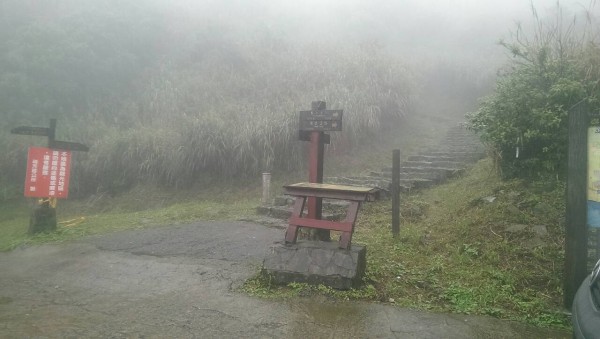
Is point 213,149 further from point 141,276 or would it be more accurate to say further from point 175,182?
point 141,276

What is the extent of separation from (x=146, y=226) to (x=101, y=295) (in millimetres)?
3560

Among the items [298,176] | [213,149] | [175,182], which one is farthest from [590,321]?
[175,182]

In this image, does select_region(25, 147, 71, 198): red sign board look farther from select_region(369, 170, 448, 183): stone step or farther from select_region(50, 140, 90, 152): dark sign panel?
select_region(369, 170, 448, 183): stone step

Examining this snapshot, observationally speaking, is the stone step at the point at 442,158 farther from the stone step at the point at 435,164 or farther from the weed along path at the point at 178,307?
the weed along path at the point at 178,307

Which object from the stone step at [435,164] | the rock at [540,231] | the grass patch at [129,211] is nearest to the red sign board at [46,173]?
the grass patch at [129,211]

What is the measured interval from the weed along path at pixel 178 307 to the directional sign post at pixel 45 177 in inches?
71.3

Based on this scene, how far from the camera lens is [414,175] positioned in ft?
28.8

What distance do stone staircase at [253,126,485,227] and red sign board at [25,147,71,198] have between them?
3812 mm

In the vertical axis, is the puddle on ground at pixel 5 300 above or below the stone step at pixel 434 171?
below

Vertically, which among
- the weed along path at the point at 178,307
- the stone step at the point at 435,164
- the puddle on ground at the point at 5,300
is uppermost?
the stone step at the point at 435,164

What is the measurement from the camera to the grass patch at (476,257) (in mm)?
3912

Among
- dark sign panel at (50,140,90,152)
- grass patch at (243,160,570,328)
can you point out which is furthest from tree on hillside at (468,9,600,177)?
dark sign panel at (50,140,90,152)

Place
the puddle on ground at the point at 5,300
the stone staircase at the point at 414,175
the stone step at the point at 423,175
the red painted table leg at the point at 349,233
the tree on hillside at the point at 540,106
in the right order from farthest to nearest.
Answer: the stone step at the point at 423,175, the stone staircase at the point at 414,175, the tree on hillside at the point at 540,106, the red painted table leg at the point at 349,233, the puddle on ground at the point at 5,300

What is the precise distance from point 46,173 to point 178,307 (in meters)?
5.42
